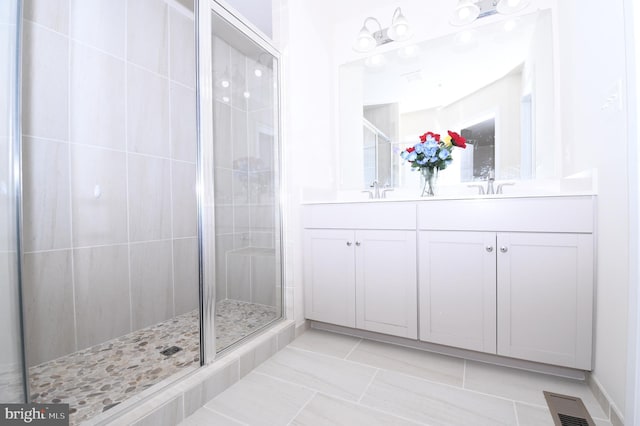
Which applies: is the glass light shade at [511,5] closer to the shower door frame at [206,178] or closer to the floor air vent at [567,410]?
the shower door frame at [206,178]

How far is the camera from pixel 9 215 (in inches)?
35.7

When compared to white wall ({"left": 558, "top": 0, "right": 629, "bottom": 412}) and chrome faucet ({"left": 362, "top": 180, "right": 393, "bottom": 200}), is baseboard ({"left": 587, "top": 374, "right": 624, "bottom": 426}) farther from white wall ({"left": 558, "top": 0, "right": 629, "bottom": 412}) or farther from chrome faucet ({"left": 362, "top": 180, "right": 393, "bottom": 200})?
chrome faucet ({"left": 362, "top": 180, "right": 393, "bottom": 200})

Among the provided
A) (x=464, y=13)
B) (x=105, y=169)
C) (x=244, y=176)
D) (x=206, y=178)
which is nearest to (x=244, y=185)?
(x=244, y=176)

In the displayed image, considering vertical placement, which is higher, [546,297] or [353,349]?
[546,297]

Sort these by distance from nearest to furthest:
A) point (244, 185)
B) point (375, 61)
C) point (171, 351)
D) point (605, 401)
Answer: point (605, 401) → point (171, 351) → point (244, 185) → point (375, 61)

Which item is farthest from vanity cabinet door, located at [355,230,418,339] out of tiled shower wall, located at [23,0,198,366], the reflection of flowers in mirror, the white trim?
tiled shower wall, located at [23,0,198,366]

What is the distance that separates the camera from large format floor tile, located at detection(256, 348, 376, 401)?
1.34 meters

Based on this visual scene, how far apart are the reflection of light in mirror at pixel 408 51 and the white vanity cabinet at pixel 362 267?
131cm

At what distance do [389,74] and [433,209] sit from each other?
1299 millimetres

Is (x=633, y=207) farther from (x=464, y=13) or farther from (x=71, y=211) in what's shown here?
(x=71, y=211)

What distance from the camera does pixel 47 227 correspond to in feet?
4.99

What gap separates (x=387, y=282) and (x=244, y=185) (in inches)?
41.7

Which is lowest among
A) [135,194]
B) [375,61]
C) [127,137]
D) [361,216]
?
[361,216]

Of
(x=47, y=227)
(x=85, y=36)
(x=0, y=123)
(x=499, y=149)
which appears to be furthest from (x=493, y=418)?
(x=85, y=36)
